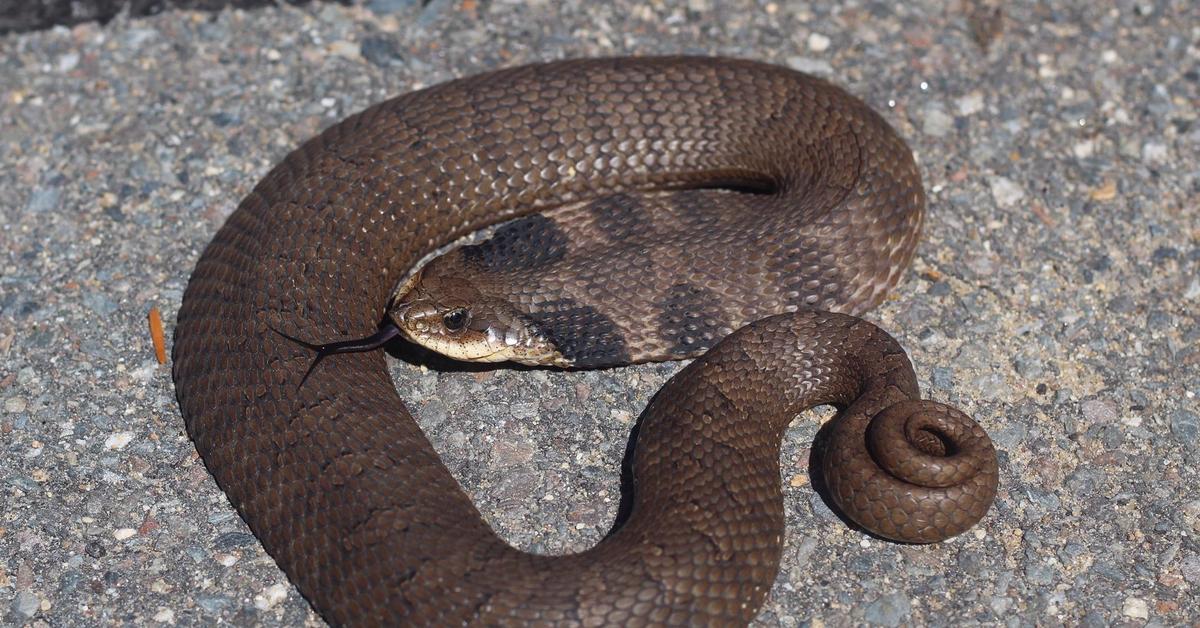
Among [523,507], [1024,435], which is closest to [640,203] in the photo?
[523,507]

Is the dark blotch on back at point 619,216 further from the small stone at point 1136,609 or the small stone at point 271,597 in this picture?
the small stone at point 1136,609

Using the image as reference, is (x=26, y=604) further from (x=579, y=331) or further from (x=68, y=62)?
(x=68, y=62)

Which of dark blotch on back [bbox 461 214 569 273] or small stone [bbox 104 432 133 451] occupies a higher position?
dark blotch on back [bbox 461 214 569 273]

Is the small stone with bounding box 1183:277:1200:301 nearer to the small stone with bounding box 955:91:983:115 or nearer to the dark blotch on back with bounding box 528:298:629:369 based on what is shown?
the small stone with bounding box 955:91:983:115

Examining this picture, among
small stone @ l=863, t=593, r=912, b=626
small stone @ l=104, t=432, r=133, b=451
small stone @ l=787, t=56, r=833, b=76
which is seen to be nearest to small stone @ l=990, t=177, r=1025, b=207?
small stone @ l=787, t=56, r=833, b=76

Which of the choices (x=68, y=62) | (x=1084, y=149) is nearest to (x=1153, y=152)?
(x=1084, y=149)

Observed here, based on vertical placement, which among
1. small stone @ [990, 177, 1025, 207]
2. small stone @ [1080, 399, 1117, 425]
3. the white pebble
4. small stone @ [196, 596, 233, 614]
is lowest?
small stone @ [196, 596, 233, 614]
